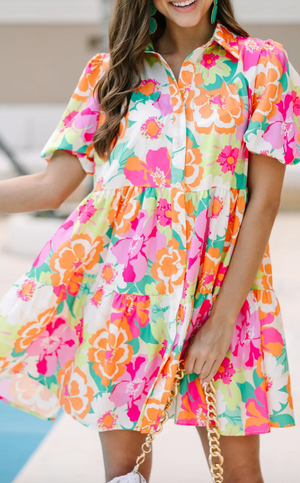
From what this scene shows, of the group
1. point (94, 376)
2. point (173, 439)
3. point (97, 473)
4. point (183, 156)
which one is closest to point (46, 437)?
point (97, 473)

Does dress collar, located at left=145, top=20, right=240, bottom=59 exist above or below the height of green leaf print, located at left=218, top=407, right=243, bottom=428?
above

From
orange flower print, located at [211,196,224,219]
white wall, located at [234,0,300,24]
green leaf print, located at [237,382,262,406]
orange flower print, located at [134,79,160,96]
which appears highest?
white wall, located at [234,0,300,24]

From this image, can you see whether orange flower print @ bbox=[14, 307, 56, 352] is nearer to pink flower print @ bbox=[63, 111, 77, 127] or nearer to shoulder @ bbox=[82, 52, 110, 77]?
pink flower print @ bbox=[63, 111, 77, 127]

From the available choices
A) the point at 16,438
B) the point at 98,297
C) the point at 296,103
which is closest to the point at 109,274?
the point at 98,297

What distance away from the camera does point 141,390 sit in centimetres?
111

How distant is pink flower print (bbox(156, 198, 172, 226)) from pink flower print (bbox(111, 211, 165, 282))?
0.02m

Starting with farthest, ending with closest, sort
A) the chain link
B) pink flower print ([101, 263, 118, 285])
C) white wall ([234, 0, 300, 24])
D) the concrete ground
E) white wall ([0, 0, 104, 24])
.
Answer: white wall ([0, 0, 104, 24]) → white wall ([234, 0, 300, 24]) → the concrete ground → pink flower print ([101, 263, 118, 285]) → the chain link

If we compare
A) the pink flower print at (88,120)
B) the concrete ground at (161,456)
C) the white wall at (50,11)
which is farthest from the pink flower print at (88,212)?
the white wall at (50,11)

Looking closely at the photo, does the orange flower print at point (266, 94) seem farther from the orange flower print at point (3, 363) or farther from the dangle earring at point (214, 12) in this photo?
the orange flower print at point (3, 363)

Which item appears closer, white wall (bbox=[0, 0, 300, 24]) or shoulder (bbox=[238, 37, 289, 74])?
shoulder (bbox=[238, 37, 289, 74])

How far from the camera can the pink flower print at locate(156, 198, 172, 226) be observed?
1077 millimetres

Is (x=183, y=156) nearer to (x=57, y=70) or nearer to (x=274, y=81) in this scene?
(x=274, y=81)

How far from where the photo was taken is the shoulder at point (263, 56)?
1046 millimetres

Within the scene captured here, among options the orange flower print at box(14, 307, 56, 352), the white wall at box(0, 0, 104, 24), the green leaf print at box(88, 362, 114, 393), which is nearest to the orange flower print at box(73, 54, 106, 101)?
the orange flower print at box(14, 307, 56, 352)
